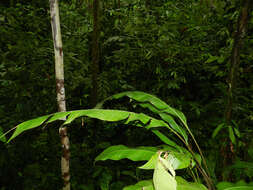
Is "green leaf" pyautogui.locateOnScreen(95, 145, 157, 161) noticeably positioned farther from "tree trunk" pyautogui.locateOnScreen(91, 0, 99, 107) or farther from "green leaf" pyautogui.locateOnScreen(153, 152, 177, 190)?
"tree trunk" pyautogui.locateOnScreen(91, 0, 99, 107)

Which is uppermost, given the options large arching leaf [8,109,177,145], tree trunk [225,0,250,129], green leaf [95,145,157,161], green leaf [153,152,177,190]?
tree trunk [225,0,250,129]

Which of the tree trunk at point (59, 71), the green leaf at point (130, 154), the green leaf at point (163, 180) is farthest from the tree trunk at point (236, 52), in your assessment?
the tree trunk at point (59, 71)

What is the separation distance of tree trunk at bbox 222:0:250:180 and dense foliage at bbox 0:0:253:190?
48 cm

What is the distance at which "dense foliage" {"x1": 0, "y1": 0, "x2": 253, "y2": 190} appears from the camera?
217 centimetres

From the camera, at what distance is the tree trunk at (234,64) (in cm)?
138

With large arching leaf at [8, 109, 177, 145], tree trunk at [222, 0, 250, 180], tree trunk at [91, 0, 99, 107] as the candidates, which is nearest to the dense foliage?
tree trunk at [91, 0, 99, 107]

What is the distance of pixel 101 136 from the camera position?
3.03 metres

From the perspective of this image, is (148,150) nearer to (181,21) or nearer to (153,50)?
(153,50)

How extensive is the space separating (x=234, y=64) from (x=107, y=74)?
1736 mm

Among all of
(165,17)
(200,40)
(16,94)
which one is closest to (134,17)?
(165,17)

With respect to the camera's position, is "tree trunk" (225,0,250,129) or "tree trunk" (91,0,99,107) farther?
"tree trunk" (91,0,99,107)

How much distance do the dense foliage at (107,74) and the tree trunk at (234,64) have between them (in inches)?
18.7

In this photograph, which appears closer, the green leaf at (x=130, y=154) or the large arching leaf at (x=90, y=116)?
the large arching leaf at (x=90, y=116)

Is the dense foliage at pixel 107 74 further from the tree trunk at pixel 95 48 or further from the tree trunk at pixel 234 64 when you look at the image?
the tree trunk at pixel 234 64
